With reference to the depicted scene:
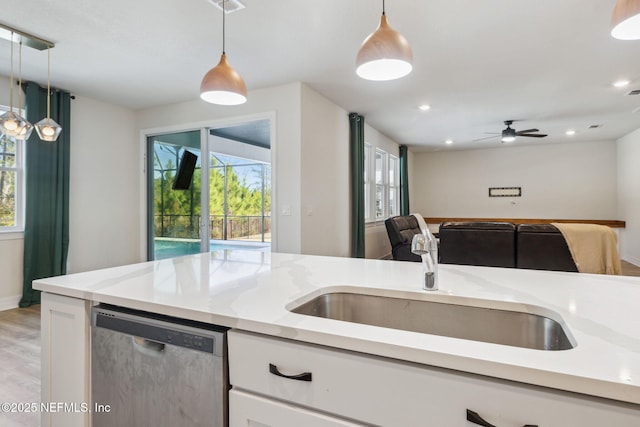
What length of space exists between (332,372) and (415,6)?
2.57m

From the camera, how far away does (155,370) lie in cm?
109

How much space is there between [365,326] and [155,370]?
718 mm

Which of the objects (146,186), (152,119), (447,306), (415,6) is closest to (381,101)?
(415,6)

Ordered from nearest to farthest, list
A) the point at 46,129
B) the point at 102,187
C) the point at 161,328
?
the point at 161,328
the point at 46,129
the point at 102,187

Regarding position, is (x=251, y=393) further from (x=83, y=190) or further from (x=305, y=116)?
(x=83, y=190)

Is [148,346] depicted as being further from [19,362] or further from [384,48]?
[19,362]

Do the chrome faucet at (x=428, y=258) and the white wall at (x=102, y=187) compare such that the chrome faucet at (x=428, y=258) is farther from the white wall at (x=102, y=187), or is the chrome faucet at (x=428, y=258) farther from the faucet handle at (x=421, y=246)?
the white wall at (x=102, y=187)

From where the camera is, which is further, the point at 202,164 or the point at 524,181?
the point at 524,181

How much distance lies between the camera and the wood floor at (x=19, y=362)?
188 centimetres

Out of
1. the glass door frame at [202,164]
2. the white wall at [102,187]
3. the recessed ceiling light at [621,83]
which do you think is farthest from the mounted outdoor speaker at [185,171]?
the recessed ceiling light at [621,83]

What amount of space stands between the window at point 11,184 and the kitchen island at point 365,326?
11.0 ft

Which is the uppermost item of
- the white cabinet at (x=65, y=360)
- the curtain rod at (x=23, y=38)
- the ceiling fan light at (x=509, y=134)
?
the curtain rod at (x=23, y=38)

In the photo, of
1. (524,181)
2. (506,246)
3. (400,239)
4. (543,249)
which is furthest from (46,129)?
(524,181)

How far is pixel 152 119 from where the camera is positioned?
489cm
